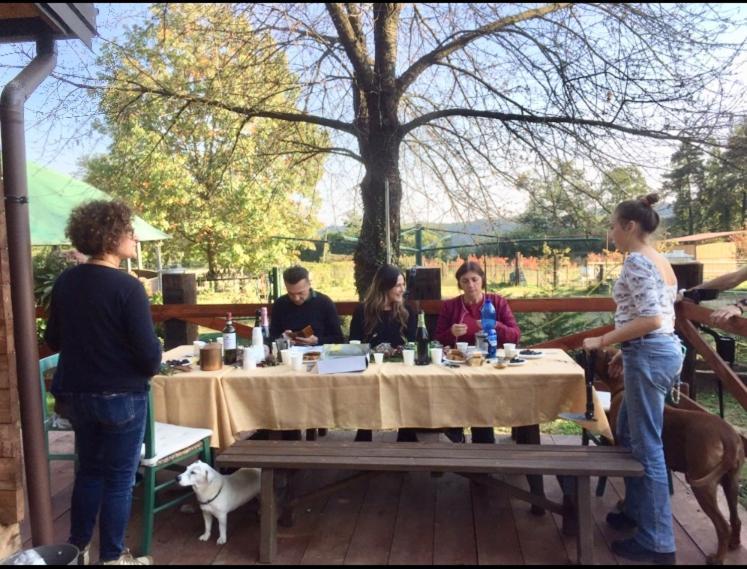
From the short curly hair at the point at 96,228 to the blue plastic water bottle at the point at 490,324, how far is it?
6.12ft

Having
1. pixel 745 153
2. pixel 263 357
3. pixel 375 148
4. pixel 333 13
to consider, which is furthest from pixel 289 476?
pixel 745 153

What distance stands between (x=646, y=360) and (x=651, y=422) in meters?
0.26

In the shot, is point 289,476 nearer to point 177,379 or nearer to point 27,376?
point 177,379

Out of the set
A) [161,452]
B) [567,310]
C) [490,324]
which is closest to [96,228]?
[161,452]

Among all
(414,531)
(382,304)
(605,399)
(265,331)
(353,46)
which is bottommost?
(414,531)

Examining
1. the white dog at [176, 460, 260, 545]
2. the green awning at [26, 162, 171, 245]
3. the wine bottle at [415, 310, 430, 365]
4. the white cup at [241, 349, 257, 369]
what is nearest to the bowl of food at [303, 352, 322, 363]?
the white cup at [241, 349, 257, 369]

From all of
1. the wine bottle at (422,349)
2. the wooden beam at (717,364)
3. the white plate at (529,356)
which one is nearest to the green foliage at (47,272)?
the wine bottle at (422,349)

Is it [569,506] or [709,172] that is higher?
[709,172]

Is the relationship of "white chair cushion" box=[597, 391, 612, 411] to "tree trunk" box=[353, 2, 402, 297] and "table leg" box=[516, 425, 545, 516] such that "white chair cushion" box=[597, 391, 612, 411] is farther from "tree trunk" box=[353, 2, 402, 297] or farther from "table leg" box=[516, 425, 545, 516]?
"tree trunk" box=[353, 2, 402, 297]

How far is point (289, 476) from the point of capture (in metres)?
2.59

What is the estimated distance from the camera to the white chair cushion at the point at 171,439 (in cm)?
235

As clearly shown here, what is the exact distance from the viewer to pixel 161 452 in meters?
2.38

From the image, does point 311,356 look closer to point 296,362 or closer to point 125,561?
point 296,362

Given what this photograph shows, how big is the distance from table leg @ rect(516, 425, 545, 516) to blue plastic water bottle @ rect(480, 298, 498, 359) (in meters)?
0.43
